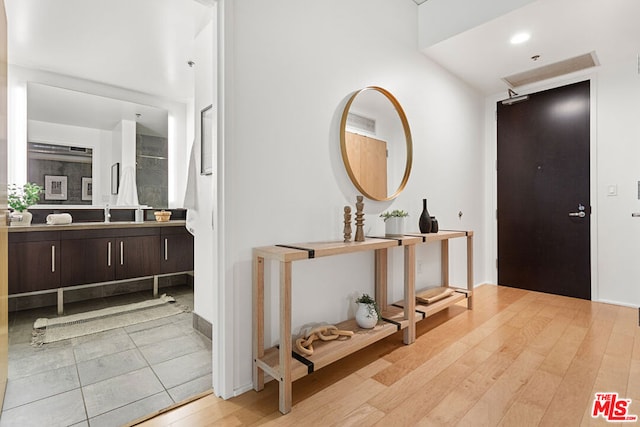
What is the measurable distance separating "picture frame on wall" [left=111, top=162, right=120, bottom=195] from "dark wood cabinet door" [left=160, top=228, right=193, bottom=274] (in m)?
0.74

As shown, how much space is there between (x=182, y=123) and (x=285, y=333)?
11.3ft

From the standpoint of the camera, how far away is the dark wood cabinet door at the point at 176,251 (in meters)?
3.43

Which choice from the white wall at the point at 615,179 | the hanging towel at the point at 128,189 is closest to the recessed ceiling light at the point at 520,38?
the white wall at the point at 615,179

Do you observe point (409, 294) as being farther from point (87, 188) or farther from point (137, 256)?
point (87, 188)

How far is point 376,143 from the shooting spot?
8.00 ft

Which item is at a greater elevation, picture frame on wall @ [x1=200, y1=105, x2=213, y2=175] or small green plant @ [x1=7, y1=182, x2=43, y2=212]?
picture frame on wall @ [x1=200, y1=105, x2=213, y2=175]

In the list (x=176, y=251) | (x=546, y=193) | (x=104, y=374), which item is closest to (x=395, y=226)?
(x=104, y=374)

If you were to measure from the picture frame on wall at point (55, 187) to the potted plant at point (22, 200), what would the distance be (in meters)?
0.13

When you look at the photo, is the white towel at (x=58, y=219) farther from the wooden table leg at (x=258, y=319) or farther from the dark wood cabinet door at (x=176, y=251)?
the wooden table leg at (x=258, y=319)

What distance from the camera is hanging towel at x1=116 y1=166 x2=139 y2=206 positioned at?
3527 millimetres

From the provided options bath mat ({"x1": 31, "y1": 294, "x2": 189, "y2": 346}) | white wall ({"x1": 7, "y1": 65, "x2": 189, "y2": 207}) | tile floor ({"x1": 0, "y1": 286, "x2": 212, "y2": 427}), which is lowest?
tile floor ({"x1": 0, "y1": 286, "x2": 212, "y2": 427})

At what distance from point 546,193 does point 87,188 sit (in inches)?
195

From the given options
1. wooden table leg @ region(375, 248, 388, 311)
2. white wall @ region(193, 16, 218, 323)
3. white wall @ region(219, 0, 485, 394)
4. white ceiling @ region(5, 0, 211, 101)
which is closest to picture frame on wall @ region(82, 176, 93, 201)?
white ceiling @ region(5, 0, 211, 101)

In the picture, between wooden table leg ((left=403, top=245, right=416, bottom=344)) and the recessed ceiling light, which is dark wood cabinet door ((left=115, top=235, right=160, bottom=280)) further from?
the recessed ceiling light
